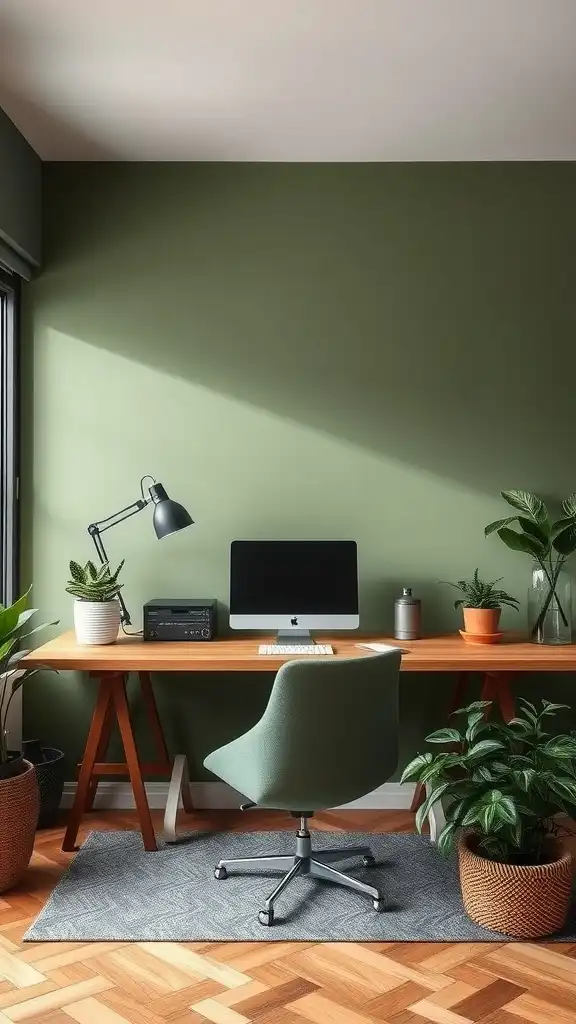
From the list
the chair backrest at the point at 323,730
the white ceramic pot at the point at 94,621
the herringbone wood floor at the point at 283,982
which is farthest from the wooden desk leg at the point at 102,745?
the chair backrest at the point at 323,730

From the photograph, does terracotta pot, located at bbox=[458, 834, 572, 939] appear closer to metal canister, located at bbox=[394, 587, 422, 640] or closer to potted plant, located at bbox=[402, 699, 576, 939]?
potted plant, located at bbox=[402, 699, 576, 939]

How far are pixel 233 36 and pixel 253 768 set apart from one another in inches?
87.1

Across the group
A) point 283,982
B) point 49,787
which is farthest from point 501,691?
point 49,787

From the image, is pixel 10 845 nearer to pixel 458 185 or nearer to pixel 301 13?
pixel 301 13

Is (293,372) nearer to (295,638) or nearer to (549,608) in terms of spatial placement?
(295,638)

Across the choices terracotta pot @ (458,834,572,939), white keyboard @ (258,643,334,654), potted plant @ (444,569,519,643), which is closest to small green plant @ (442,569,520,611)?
potted plant @ (444,569,519,643)

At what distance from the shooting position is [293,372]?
392 centimetres

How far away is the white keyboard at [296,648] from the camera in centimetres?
339

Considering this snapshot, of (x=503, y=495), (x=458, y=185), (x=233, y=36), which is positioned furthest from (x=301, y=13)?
(x=503, y=495)

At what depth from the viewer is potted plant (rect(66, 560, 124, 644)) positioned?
3.48 m

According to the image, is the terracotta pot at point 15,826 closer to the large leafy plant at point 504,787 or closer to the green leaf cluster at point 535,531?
the large leafy plant at point 504,787

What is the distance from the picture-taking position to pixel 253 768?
2.76 meters

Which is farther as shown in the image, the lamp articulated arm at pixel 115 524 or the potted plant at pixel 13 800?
the lamp articulated arm at pixel 115 524

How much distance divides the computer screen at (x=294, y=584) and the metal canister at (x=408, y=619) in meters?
0.18
